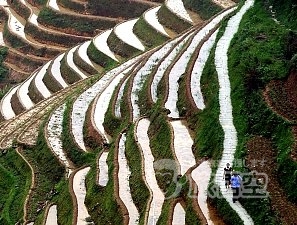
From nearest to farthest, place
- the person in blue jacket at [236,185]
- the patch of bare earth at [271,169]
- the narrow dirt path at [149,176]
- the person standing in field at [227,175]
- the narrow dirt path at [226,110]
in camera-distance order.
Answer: the patch of bare earth at [271,169], the person in blue jacket at [236,185], the narrow dirt path at [226,110], the person standing in field at [227,175], the narrow dirt path at [149,176]

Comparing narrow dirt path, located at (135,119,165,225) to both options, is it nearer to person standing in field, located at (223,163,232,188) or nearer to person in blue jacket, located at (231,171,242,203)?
person standing in field, located at (223,163,232,188)

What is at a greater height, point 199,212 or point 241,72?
point 241,72

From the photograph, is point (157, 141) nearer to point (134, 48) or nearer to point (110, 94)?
point (110, 94)

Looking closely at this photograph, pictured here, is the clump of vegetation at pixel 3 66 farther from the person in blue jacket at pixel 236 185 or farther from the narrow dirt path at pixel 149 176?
the person in blue jacket at pixel 236 185

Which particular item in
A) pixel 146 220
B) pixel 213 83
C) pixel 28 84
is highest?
pixel 28 84

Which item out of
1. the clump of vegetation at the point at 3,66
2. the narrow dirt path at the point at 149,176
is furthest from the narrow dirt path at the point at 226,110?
the clump of vegetation at the point at 3,66

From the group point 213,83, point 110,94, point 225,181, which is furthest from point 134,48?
point 225,181
